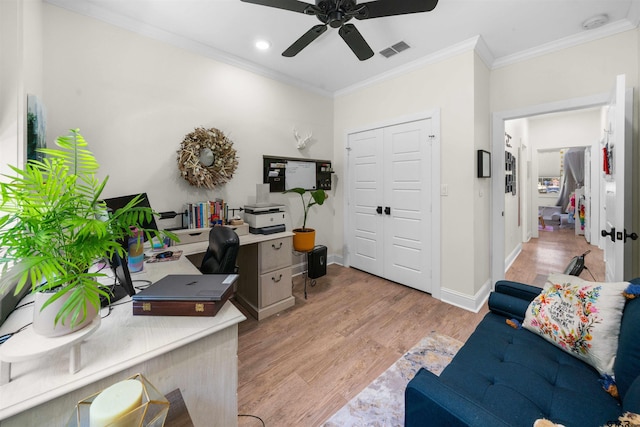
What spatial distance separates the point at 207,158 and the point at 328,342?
2.10 metres

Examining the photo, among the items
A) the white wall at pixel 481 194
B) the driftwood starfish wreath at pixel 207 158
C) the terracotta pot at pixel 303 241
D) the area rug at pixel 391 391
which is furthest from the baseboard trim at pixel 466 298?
the driftwood starfish wreath at pixel 207 158

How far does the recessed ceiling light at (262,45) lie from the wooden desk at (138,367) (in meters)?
2.59

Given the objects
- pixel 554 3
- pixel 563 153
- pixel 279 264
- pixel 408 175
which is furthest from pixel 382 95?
pixel 563 153

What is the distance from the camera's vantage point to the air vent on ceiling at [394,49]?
2.71m

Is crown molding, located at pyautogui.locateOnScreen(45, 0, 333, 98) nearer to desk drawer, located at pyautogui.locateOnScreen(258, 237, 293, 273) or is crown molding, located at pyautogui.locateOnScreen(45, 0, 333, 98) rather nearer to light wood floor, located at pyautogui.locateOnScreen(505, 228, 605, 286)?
desk drawer, located at pyautogui.locateOnScreen(258, 237, 293, 273)

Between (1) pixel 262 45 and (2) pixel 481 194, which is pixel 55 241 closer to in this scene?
(1) pixel 262 45

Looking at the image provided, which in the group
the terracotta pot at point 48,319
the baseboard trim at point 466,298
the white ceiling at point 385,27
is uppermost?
the white ceiling at point 385,27

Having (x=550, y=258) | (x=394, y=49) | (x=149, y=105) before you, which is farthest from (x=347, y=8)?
(x=550, y=258)

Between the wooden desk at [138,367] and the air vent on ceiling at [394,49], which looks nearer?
the wooden desk at [138,367]

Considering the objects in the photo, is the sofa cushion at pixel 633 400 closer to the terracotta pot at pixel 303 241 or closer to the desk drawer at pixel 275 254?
the desk drawer at pixel 275 254

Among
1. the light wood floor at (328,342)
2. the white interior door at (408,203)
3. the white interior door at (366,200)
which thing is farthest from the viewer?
the white interior door at (366,200)

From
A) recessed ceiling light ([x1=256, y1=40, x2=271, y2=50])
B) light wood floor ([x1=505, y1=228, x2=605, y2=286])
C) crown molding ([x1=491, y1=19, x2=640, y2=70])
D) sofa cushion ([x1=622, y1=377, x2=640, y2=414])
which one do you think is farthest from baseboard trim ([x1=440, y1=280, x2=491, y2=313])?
recessed ceiling light ([x1=256, y1=40, x2=271, y2=50])

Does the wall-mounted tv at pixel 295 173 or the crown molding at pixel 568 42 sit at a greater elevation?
the crown molding at pixel 568 42

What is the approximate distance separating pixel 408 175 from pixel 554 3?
1.83 metres
